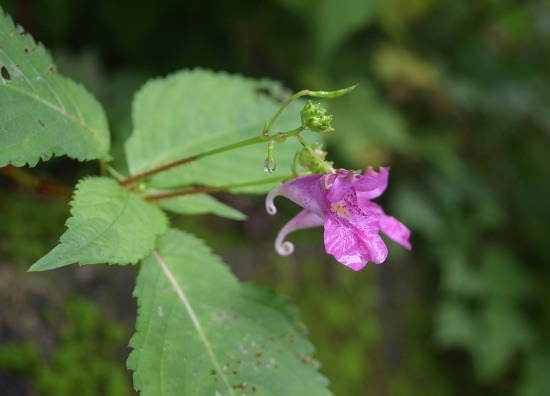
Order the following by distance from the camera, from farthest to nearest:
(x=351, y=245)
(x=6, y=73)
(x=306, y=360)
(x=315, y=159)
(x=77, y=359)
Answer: (x=77, y=359), (x=6, y=73), (x=306, y=360), (x=315, y=159), (x=351, y=245)

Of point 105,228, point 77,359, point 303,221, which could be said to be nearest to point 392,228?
point 303,221

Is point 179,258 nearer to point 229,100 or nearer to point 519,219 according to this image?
point 229,100

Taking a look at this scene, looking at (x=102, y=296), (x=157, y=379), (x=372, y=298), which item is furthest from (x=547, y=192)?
(x=157, y=379)

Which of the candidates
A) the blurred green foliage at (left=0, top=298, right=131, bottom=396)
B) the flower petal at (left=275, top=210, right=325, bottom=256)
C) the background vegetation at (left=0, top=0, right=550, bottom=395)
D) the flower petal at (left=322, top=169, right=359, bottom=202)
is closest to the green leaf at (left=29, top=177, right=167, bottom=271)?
the flower petal at (left=275, top=210, right=325, bottom=256)

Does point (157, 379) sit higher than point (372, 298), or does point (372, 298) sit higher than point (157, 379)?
point (157, 379)

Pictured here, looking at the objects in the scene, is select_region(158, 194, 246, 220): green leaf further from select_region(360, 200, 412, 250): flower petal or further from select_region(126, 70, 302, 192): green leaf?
select_region(360, 200, 412, 250): flower petal

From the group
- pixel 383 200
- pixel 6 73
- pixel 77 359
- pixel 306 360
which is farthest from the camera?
pixel 383 200

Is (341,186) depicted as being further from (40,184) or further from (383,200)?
(383,200)
